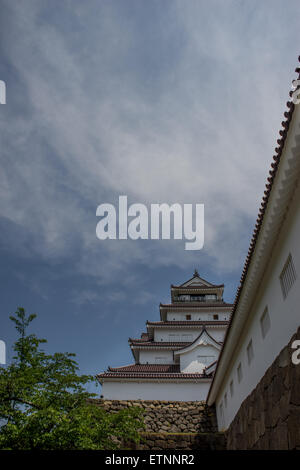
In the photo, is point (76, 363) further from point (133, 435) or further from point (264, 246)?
point (264, 246)

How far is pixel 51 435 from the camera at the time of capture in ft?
24.0

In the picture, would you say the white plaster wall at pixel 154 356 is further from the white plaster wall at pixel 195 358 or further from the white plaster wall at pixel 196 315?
the white plaster wall at pixel 196 315

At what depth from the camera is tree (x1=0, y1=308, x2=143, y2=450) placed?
7410mm

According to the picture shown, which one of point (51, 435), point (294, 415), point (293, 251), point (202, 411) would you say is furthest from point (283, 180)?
point (202, 411)

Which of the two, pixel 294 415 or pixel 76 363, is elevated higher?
pixel 76 363

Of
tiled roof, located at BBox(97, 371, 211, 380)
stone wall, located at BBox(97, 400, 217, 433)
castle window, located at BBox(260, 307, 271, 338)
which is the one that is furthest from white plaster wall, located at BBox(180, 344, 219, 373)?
castle window, located at BBox(260, 307, 271, 338)

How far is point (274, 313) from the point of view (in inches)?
273

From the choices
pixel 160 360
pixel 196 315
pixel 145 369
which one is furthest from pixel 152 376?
pixel 196 315

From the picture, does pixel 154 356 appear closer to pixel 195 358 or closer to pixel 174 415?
pixel 195 358

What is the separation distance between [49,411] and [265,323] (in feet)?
16.7

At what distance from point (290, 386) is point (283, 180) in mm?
3242

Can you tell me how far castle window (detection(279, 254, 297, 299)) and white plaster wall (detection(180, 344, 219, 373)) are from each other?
54.5 ft

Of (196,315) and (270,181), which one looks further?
(196,315)
